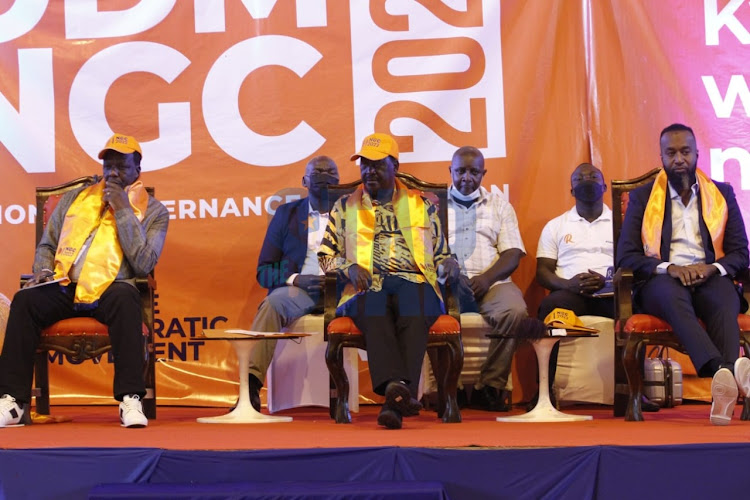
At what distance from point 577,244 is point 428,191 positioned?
1.01 metres

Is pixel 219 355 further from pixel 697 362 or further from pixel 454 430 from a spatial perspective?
pixel 697 362

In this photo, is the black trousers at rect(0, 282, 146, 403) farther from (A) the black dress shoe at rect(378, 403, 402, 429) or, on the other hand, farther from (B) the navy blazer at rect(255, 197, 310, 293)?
(A) the black dress shoe at rect(378, 403, 402, 429)

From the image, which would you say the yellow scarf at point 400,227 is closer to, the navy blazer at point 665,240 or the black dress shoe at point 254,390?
the black dress shoe at point 254,390

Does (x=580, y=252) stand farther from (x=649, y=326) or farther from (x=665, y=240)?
(x=649, y=326)

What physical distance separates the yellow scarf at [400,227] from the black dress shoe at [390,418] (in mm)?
764

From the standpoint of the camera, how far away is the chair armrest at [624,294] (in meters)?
4.68

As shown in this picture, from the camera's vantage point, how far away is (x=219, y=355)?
19.4ft

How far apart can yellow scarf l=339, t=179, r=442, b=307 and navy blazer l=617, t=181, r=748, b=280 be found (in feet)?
3.15

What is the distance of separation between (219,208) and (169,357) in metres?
0.96

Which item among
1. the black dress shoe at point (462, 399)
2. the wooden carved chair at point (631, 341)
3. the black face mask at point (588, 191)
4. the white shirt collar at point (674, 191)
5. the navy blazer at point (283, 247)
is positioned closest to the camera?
the wooden carved chair at point (631, 341)

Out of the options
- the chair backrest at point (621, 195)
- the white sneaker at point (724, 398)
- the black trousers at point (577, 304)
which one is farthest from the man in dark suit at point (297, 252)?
the white sneaker at point (724, 398)

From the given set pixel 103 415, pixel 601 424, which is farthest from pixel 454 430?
pixel 103 415

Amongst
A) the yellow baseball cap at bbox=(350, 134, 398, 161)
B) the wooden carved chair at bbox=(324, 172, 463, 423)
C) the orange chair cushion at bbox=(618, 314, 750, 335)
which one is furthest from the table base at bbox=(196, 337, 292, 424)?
the orange chair cushion at bbox=(618, 314, 750, 335)

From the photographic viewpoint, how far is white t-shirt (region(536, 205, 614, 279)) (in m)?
5.61
